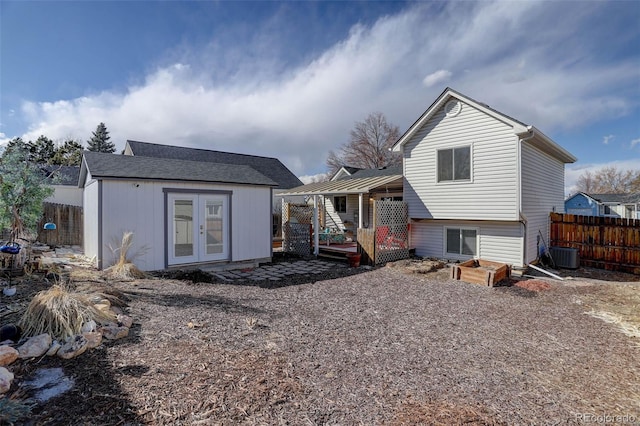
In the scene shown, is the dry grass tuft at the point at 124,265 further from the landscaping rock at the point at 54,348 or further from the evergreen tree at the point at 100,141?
the evergreen tree at the point at 100,141

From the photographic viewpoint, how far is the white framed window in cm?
1035

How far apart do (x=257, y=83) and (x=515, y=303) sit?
11.4 meters

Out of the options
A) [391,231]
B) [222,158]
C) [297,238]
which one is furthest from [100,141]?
[391,231]

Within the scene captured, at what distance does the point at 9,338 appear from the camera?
11.7ft

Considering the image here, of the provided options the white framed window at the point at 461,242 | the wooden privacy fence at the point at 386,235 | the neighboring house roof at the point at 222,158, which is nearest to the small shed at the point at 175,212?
the wooden privacy fence at the point at 386,235

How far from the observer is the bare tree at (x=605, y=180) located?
4201cm

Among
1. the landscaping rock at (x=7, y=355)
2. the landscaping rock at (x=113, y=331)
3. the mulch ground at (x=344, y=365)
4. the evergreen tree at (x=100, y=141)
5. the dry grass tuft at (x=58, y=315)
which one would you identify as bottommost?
the mulch ground at (x=344, y=365)

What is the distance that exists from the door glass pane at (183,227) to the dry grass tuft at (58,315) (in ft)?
15.1

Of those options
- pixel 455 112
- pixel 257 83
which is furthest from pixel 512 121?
pixel 257 83

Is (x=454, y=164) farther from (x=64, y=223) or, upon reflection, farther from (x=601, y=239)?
(x=64, y=223)

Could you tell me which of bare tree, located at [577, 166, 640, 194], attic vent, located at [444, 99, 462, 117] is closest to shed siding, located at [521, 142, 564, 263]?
attic vent, located at [444, 99, 462, 117]

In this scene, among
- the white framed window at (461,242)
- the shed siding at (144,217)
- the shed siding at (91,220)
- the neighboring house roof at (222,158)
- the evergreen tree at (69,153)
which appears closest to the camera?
the shed siding at (144,217)

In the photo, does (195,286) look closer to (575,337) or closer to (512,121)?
(575,337)

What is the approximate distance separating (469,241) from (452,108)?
4443mm
